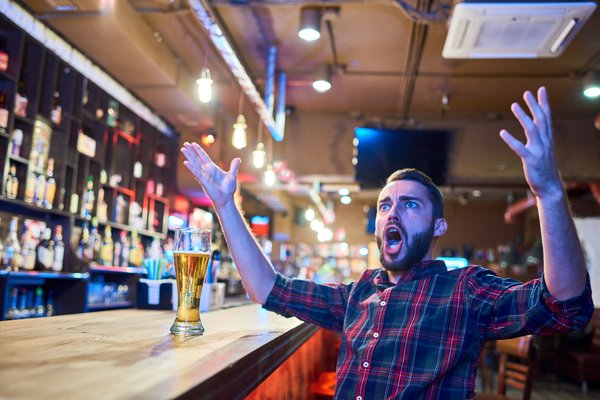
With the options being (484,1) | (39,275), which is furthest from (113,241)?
(484,1)

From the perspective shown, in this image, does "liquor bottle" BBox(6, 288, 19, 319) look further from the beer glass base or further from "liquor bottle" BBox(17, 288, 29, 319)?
the beer glass base

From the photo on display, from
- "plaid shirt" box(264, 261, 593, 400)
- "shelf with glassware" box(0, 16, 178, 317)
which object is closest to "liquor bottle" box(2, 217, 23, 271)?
"shelf with glassware" box(0, 16, 178, 317)

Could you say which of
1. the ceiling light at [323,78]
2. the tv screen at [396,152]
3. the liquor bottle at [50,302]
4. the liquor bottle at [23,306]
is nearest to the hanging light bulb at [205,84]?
the ceiling light at [323,78]

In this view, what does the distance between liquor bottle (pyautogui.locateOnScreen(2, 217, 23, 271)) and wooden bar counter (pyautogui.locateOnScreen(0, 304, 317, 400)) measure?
112 inches

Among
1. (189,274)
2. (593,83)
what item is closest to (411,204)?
(189,274)

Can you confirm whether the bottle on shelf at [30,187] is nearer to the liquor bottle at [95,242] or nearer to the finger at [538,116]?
the liquor bottle at [95,242]

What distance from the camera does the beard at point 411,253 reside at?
1.65 meters

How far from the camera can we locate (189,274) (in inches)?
53.6

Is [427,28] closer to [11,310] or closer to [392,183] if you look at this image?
[392,183]

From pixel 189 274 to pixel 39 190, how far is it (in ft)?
11.7

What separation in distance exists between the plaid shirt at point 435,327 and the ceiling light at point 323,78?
13.8 feet

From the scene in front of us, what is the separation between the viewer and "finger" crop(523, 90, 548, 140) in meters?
1.24

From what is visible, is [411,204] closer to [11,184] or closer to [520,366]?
[520,366]

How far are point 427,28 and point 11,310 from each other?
4.05 metres
